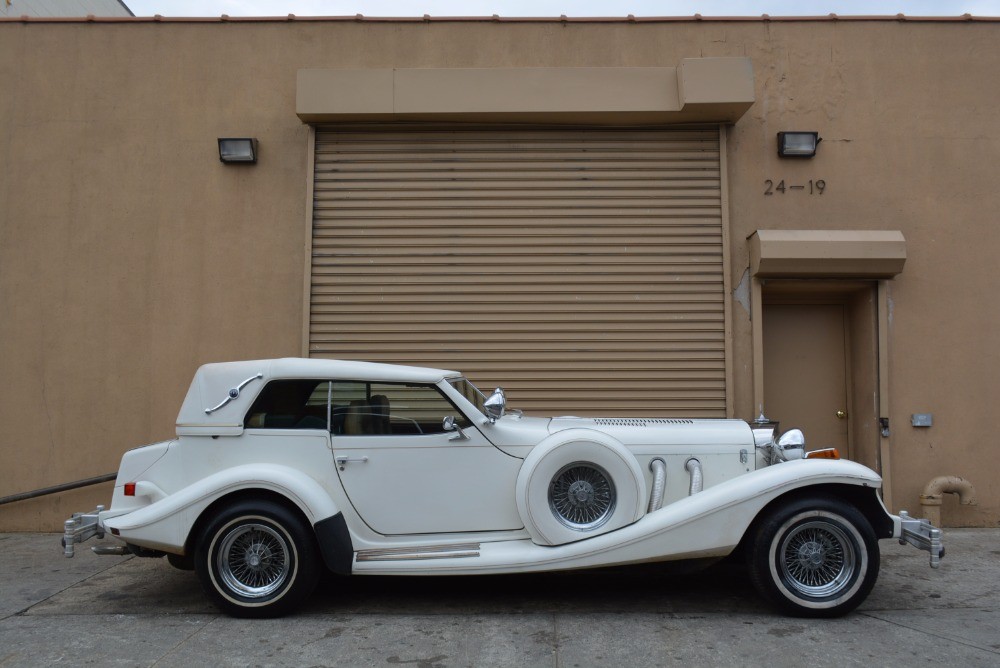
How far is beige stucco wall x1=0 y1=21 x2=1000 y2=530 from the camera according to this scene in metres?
7.52

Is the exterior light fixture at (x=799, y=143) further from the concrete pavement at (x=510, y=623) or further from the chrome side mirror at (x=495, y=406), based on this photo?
the chrome side mirror at (x=495, y=406)

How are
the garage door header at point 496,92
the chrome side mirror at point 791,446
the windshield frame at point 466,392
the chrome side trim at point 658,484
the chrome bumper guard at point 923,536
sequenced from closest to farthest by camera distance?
the chrome bumper guard at point 923,536 < the chrome side trim at point 658,484 < the chrome side mirror at point 791,446 < the windshield frame at point 466,392 < the garage door header at point 496,92

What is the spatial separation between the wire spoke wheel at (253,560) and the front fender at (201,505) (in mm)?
236

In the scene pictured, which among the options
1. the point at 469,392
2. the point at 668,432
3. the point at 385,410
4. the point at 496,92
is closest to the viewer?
the point at 385,410

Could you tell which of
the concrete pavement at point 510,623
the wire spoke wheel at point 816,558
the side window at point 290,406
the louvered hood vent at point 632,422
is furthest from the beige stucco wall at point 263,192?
the wire spoke wheel at point 816,558

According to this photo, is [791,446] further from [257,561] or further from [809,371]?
[257,561]

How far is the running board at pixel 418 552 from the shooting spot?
16.1 feet

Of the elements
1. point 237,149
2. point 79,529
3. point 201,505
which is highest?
point 237,149

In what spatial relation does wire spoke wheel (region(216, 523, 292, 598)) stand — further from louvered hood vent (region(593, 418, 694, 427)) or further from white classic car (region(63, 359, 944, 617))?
louvered hood vent (region(593, 418, 694, 427))

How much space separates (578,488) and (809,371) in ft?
13.1

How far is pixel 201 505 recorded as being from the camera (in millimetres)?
4875

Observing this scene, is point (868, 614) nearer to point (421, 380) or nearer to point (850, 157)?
point (421, 380)

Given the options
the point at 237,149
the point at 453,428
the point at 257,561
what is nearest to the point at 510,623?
the point at 453,428

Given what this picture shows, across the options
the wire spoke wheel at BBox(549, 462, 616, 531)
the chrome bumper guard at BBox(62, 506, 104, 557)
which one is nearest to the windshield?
the wire spoke wheel at BBox(549, 462, 616, 531)
